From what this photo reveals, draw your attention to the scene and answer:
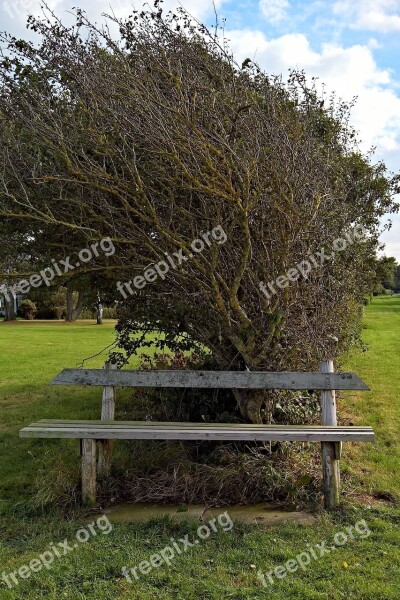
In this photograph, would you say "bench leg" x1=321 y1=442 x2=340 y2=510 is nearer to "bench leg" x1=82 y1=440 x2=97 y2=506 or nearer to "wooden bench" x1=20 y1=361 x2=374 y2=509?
"wooden bench" x1=20 y1=361 x2=374 y2=509

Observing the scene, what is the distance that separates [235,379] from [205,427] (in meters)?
0.48

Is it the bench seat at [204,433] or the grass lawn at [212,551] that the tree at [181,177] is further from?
the grass lawn at [212,551]

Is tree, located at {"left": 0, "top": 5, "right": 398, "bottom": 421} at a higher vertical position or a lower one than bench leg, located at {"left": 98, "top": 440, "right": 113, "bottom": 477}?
higher

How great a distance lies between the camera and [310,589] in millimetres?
3168

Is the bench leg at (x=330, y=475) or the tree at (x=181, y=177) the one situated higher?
the tree at (x=181, y=177)

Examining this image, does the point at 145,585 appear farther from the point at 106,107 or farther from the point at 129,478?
the point at 106,107

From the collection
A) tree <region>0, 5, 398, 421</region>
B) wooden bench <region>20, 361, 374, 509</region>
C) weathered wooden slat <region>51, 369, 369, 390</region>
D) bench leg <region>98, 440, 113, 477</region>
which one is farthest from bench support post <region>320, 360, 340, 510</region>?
bench leg <region>98, 440, 113, 477</region>

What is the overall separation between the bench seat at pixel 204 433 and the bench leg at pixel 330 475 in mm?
136

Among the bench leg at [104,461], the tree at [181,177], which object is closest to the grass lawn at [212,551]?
the bench leg at [104,461]

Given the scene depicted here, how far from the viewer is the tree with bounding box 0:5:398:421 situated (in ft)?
15.3

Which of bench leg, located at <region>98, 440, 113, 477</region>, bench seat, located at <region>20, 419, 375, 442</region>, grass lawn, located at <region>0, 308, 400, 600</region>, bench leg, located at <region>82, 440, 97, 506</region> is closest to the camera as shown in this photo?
grass lawn, located at <region>0, 308, 400, 600</region>

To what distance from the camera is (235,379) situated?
4.82 meters

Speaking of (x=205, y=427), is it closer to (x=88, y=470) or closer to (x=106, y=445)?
(x=106, y=445)

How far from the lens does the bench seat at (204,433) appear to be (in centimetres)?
429
